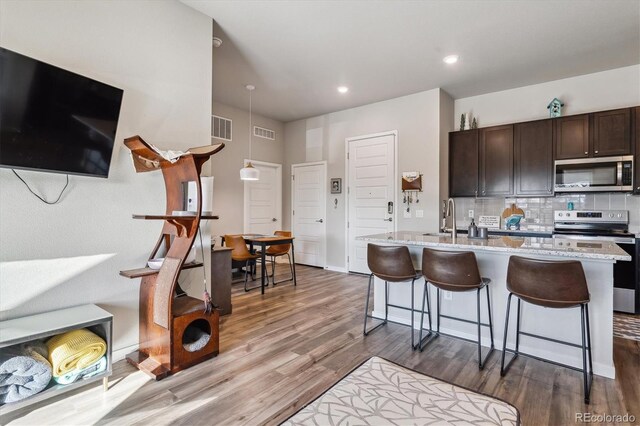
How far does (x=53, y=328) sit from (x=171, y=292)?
2.16 ft

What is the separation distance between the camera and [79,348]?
1.94m

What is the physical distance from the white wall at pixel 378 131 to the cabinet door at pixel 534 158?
42.2 inches

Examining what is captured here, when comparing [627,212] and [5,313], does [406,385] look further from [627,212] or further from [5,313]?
[627,212]

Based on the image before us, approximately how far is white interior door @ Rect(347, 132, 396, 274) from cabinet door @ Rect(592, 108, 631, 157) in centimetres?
261

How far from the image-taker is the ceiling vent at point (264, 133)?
6174 millimetres

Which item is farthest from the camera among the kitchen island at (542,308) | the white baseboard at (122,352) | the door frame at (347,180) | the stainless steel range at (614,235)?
the door frame at (347,180)

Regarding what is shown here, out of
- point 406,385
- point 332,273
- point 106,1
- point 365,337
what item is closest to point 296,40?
point 106,1

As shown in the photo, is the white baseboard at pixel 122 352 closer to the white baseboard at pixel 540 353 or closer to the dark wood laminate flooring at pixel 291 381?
the dark wood laminate flooring at pixel 291 381

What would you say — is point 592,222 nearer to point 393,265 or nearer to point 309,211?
point 393,265

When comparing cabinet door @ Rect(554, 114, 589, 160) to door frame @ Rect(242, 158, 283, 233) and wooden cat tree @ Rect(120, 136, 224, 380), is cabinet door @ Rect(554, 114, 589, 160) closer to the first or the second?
wooden cat tree @ Rect(120, 136, 224, 380)

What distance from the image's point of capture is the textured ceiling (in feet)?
9.64

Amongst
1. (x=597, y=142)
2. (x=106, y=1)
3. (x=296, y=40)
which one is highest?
(x=296, y=40)

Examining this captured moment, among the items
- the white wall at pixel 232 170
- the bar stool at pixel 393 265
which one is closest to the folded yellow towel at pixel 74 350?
the bar stool at pixel 393 265

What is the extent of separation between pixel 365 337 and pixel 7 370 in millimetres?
2510
